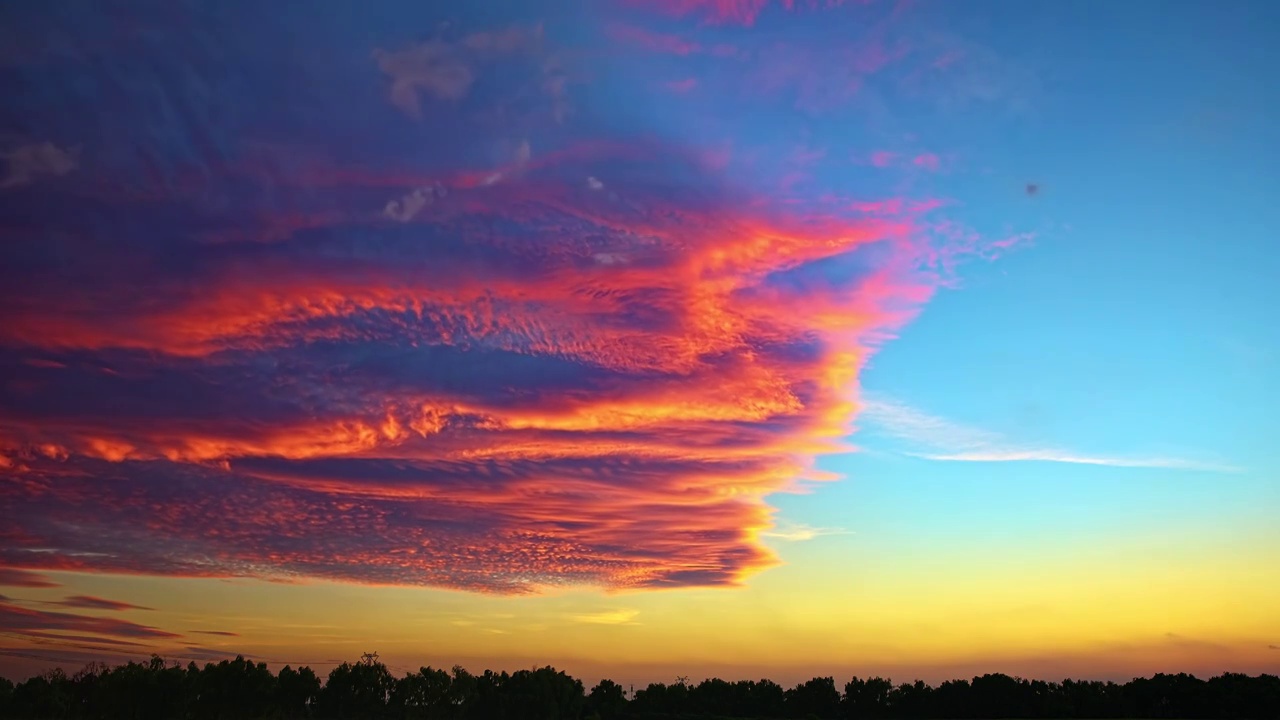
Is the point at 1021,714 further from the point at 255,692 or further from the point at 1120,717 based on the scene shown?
the point at 255,692

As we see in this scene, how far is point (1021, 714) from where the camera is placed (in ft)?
590

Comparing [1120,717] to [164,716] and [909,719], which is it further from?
[164,716]

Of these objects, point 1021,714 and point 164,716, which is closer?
point 1021,714

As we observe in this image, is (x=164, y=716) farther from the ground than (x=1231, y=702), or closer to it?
closer to it

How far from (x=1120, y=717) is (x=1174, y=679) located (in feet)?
42.0

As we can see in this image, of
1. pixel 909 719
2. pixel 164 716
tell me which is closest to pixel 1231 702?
pixel 909 719

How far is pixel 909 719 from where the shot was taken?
647ft

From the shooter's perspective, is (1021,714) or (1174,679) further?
(1021,714)

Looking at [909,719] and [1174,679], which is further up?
[1174,679]

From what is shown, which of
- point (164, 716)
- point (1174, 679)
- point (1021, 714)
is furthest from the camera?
point (164, 716)

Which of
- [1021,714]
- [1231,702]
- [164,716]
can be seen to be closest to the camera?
[1231,702]

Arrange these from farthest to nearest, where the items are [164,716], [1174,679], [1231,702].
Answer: [164,716] → [1174,679] → [1231,702]

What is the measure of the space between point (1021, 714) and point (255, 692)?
16811cm

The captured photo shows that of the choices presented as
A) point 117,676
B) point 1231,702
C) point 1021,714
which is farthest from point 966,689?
point 117,676
